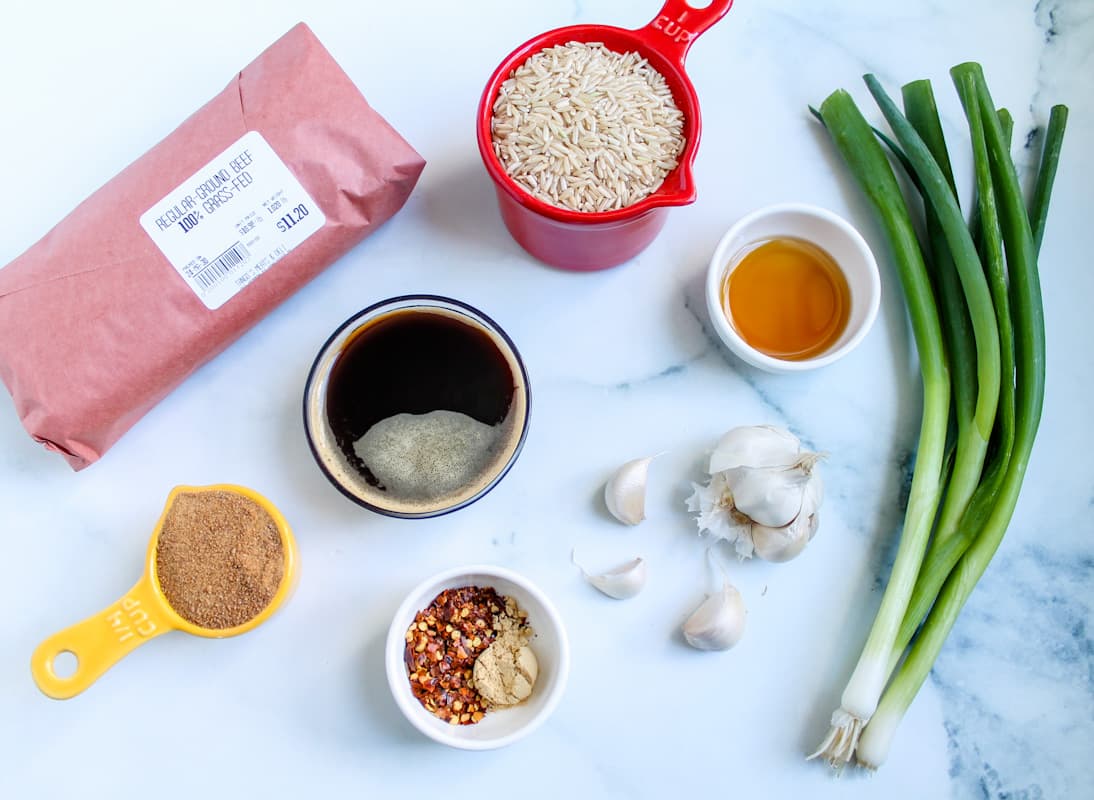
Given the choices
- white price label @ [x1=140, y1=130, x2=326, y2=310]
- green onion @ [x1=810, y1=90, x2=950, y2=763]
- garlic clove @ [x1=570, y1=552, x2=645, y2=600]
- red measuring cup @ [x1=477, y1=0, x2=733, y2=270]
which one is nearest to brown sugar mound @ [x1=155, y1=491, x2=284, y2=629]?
white price label @ [x1=140, y1=130, x2=326, y2=310]

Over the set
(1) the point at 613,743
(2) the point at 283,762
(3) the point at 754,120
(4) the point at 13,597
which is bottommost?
(1) the point at 613,743

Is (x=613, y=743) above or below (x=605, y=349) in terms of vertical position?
below

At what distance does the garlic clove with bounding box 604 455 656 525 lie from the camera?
1217 millimetres

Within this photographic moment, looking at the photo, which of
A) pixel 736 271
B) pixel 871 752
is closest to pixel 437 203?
pixel 736 271

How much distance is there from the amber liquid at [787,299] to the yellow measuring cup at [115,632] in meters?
0.72

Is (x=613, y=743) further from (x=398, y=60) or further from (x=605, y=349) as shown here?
(x=398, y=60)

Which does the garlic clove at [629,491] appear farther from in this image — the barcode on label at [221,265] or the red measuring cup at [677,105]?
the barcode on label at [221,265]

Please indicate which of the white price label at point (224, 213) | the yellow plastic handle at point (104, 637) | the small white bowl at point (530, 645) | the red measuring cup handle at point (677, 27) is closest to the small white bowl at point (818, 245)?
the red measuring cup handle at point (677, 27)

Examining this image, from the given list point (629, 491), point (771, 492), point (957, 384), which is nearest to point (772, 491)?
point (771, 492)

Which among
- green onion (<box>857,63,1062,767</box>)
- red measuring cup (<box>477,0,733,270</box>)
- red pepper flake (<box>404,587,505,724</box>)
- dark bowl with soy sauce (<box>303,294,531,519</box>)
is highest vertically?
red measuring cup (<box>477,0,733,270</box>)

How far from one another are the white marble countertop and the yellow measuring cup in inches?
3.7

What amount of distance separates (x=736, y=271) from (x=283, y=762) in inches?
35.6

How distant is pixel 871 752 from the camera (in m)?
1.20

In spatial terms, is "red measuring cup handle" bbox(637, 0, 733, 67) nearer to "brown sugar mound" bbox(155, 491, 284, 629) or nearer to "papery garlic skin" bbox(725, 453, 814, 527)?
"papery garlic skin" bbox(725, 453, 814, 527)
